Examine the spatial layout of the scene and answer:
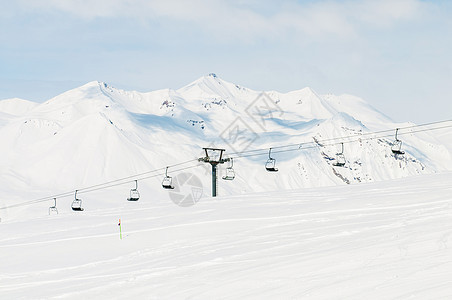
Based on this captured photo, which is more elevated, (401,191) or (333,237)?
(401,191)

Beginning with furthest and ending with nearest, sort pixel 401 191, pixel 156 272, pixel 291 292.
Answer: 1. pixel 401 191
2. pixel 156 272
3. pixel 291 292

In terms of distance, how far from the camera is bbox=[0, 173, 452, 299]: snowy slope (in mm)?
11109

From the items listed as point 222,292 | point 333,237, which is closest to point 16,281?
point 222,292

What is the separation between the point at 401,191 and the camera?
81.0ft

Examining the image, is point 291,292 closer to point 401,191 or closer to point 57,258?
point 57,258

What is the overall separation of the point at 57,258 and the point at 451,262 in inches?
491

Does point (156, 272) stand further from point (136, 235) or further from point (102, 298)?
point (136, 235)

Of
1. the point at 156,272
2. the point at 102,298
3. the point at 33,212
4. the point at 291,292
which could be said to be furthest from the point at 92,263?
the point at 33,212

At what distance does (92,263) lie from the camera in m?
17.5

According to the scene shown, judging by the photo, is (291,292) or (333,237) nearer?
(291,292)

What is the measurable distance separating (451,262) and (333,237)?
5221 mm

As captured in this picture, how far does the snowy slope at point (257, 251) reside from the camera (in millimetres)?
11109

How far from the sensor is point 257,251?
1561 cm

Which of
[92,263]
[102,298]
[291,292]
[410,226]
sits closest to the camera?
[291,292]
